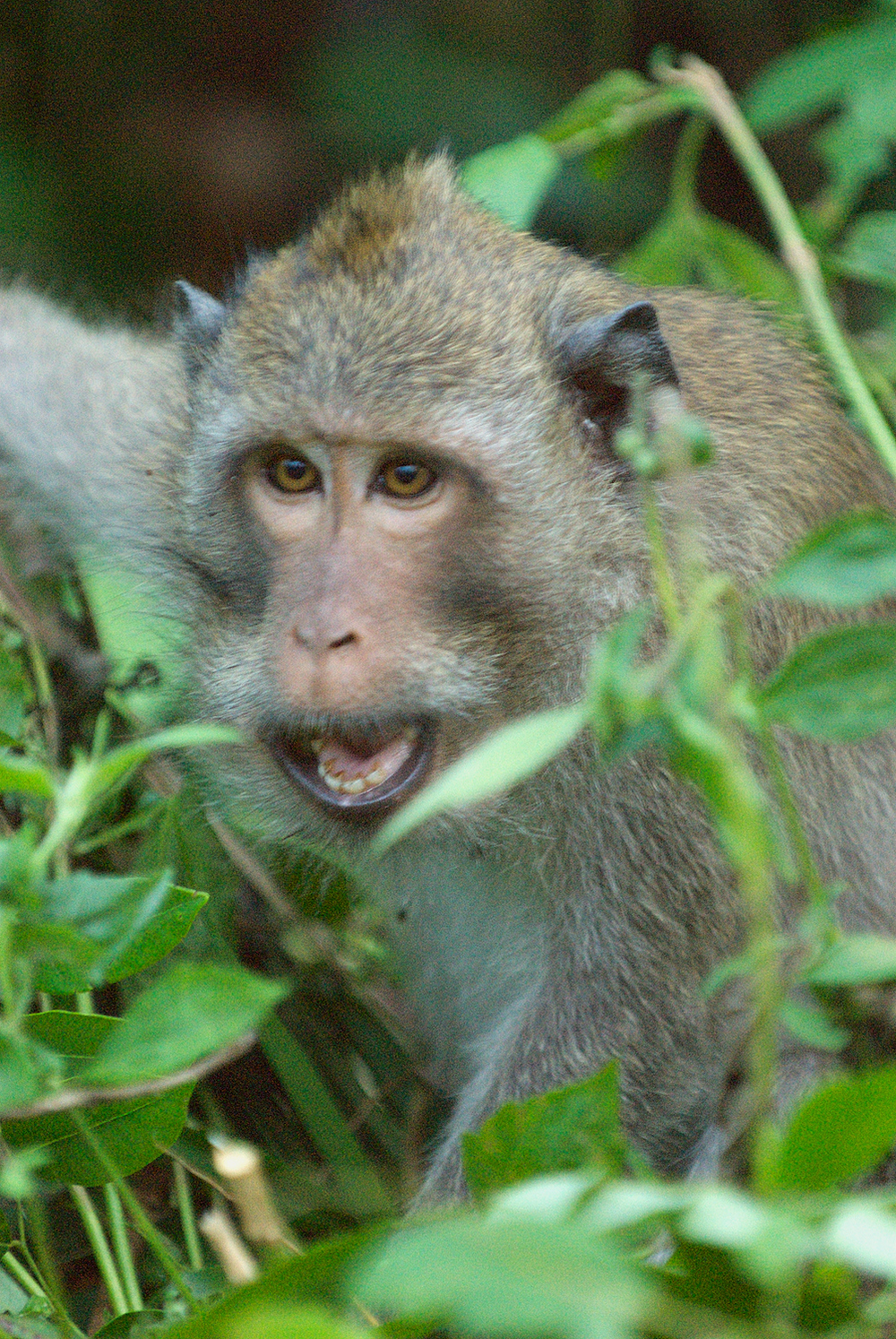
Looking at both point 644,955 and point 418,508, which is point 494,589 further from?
point 644,955

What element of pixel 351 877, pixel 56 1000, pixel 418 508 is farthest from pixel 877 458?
pixel 56 1000

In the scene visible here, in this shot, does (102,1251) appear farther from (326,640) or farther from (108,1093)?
(326,640)

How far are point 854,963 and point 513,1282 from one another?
0.63 metres

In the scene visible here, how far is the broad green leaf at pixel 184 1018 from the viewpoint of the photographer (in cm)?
146

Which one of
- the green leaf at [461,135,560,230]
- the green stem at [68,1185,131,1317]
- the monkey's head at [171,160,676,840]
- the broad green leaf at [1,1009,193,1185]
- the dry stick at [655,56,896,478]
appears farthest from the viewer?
the green leaf at [461,135,560,230]

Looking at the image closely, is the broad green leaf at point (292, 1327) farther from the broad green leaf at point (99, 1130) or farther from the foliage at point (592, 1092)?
the broad green leaf at point (99, 1130)

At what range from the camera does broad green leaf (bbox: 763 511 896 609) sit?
4.79 feet

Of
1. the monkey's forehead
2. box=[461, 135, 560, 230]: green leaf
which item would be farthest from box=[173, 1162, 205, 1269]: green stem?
box=[461, 135, 560, 230]: green leaf

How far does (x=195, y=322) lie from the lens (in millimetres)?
3043

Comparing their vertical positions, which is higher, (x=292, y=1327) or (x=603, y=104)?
(x=603, y=104)

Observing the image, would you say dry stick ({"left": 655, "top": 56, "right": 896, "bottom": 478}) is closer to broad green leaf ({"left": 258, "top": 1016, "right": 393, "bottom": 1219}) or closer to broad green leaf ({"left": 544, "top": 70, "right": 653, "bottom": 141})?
broad green leaf ({"left": 544, "top": 70, "right": 653, "bottom": 141})

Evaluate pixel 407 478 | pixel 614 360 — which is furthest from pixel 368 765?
pixel 614 360

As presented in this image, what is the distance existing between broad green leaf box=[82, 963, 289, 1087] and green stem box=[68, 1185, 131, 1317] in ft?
3.18

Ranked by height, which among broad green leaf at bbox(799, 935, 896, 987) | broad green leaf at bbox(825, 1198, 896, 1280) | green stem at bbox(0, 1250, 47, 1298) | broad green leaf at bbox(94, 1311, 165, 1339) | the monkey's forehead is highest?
the monkey's forehead
